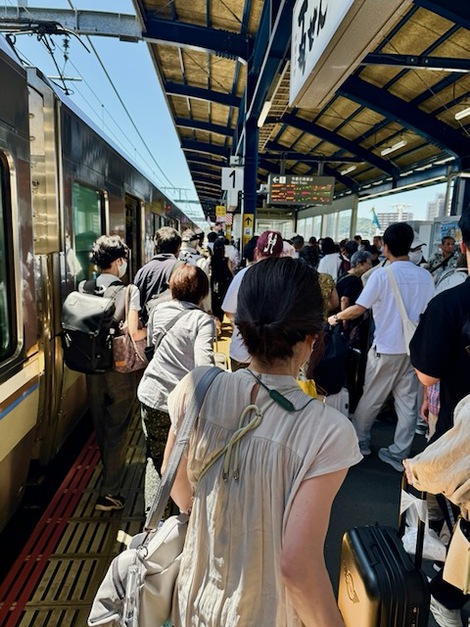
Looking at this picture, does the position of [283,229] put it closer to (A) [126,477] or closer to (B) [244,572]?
(A) [126,477]

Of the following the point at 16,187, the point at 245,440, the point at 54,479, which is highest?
the point at 16,187

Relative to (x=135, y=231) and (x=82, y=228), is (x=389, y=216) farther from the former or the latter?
(x=82, y=228)

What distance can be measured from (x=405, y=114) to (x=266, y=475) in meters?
10.2

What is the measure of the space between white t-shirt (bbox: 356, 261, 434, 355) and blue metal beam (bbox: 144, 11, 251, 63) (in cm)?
614

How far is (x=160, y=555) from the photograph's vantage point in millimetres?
1073

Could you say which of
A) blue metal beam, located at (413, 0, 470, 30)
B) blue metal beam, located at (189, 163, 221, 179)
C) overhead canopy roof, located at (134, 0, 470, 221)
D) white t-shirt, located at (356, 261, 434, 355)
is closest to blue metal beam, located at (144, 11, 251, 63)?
overhead canopy roof, located at (134, 0, 470, 221)

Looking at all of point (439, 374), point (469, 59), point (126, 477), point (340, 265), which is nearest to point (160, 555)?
point (439, 374)

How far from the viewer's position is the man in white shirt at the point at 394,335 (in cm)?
293

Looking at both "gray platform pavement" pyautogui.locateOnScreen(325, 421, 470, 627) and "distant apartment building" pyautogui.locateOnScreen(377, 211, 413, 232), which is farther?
"distant apartment building" pyautogui.locateOnScreen(377, 211, 413, 232)

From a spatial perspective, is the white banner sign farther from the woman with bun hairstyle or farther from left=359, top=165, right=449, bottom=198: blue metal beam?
left=359, top=165, right=449, bottom=198: blue metal beam

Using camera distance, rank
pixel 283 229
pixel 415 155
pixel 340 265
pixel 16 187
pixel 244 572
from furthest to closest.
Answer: pixel 283 229, pixel 415 155, pixel 340 265, pixel 16 187, pixel 244 572

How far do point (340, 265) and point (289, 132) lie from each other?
9.32 m

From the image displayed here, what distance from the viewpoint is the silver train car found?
7.14ft

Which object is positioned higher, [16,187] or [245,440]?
[16,187]
